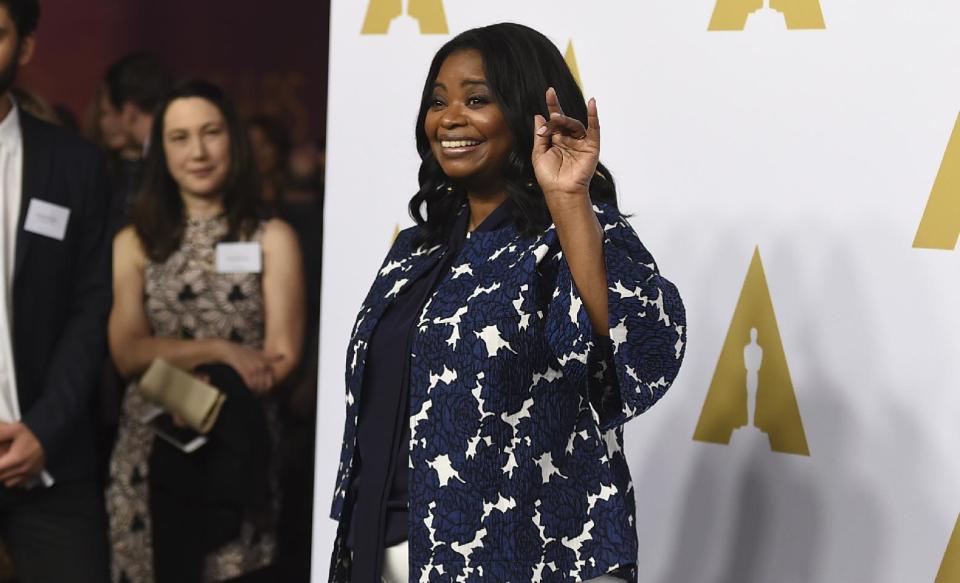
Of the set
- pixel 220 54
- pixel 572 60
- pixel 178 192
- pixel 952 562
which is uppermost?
pixel 220 54

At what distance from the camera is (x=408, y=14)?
120 inches

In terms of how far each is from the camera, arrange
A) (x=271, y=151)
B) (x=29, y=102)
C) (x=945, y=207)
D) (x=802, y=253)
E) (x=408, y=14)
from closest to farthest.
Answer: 1. (x=945, y=207)
2. (x=802, y=253)
3. (x=408, y=14)
4. (x=29, y=102)
5. (x=271, y=151)

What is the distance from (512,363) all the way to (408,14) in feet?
4.68

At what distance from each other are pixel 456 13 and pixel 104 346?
1.16 metres

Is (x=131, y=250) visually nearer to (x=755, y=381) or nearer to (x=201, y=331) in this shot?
(x=201, y=331)

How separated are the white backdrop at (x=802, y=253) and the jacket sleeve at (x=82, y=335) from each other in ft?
3.55

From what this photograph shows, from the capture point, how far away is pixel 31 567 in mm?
2902

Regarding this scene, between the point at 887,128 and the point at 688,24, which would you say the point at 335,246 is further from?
the point at 887,128

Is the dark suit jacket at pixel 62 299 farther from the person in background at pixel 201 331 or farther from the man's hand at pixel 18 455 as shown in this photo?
the person in background at pixel 201 331

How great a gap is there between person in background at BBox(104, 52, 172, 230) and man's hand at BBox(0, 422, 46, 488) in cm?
202

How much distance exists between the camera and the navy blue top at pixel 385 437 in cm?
196

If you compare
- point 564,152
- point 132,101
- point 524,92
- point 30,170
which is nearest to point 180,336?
point 30,170

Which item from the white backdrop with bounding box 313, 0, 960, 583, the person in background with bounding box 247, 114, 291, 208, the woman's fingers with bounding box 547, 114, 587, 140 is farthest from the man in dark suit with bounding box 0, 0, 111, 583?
the person in background with bounding box 247, 114, 291, 208

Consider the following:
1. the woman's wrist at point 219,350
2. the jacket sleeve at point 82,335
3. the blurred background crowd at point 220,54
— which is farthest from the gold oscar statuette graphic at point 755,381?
the blurred background crowd at point 220,54
